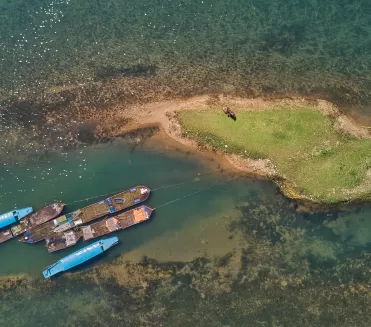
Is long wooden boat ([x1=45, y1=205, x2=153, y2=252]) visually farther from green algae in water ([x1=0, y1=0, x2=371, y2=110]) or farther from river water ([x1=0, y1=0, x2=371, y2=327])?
green algae in water ([x1=0, y1=0, x2=371, y2=110])

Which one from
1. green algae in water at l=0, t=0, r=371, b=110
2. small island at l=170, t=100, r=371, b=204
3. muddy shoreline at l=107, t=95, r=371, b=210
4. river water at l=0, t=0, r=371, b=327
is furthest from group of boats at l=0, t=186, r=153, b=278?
green algae in water at l=0, t=0, r=371, b=110

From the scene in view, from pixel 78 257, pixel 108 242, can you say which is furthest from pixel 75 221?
pixel 108 242

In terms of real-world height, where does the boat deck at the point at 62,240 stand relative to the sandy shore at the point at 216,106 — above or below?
below

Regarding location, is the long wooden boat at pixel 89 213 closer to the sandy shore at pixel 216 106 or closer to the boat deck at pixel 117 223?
the boat deck at pixel 117 223

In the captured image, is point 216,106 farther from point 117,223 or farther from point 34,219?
point 34,219

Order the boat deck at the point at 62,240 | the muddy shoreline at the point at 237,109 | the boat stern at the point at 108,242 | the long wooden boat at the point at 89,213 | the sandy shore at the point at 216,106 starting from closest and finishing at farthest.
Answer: the boat stern at the point at 108,242 < the boat deck at the point at 62,240 < the long wooden boat at the point at 89,213 < the muddy shoreline at the point at 237,109 < the sandy shore at the point at 216,106

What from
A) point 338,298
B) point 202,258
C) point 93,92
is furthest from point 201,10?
point 338,298

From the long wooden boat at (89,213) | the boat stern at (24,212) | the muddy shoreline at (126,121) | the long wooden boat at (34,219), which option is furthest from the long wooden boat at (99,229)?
the muddy shoreline at (126,121)
